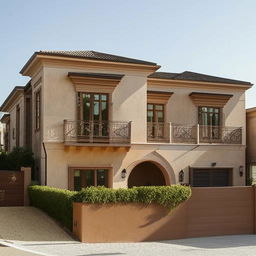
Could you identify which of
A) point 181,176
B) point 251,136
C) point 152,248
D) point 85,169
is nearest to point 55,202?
point 152,248

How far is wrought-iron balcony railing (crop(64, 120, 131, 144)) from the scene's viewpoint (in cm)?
2348

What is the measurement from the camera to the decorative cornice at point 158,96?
27.4 meters

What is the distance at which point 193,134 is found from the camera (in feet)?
89.8

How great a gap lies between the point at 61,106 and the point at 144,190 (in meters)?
7.49

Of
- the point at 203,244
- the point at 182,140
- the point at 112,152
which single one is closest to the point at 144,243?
the point at 203,244

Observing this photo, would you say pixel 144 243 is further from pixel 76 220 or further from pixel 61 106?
pixel 61 106

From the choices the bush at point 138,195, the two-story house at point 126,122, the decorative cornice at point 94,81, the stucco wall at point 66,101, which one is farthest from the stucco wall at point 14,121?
the bush at point 138,195

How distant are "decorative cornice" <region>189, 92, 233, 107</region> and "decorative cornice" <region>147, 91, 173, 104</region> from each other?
1.37 metres

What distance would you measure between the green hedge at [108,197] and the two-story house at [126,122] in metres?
4.20

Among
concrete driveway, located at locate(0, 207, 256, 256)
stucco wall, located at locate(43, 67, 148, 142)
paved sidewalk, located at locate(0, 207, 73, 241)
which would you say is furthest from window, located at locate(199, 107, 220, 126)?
paved sidewalk, located at locate(0, 207, 73, 241)

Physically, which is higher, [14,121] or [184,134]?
[14,121]

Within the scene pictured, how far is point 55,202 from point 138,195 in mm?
3328

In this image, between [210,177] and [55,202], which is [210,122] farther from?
[55,202]

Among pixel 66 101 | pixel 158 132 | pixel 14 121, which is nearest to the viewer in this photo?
pixel 66 101
